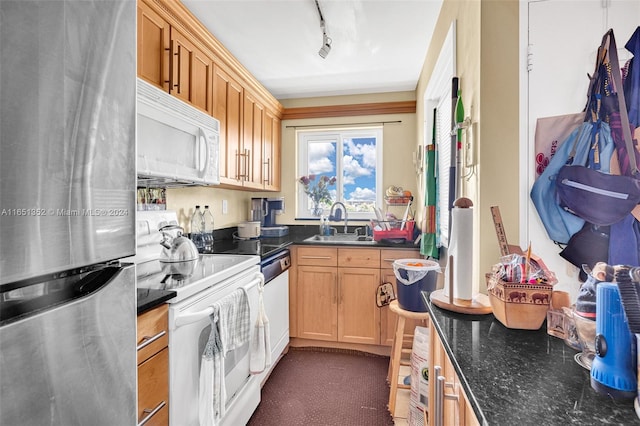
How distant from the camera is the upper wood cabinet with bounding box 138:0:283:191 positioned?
1.63 metres

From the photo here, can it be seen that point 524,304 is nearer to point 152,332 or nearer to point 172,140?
point 152,332

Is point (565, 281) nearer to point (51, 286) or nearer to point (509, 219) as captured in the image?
point (509, 219)

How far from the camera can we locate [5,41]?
526 millimetres

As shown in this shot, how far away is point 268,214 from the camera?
3.44 metres

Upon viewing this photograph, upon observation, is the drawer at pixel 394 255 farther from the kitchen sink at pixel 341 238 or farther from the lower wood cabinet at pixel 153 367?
the lower wood cabinet at pixel 153 367

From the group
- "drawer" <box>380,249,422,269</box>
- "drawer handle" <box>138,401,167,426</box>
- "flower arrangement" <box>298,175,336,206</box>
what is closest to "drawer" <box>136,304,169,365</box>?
"drawer handle" <box>138,401,167,426</box>

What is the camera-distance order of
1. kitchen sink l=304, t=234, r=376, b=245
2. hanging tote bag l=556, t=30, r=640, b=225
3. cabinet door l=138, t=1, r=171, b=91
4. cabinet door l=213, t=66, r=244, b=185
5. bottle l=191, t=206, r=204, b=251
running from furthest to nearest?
1. kitchen sink l=304, t=234, r=376, b=245
2. bottle l=191, t=206, r=204, b=251
3. cabinet door l=213, t=66, r=244, b=185
4. cabinet door l=138, t=1, r=171, b=91
5. hanging tote bag l=556, t=30, r=640, b=225

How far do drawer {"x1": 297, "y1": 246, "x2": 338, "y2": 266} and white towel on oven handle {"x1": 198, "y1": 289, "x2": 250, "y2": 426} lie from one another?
1.31 meters

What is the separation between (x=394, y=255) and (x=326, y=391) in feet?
3.88

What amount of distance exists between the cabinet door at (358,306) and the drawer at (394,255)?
10 centimetres

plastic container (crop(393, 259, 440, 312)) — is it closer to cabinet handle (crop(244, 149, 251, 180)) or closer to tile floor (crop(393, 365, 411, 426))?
tile floor (crop(393, 365, 411, 426))

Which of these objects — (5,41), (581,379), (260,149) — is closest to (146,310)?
(5,41)

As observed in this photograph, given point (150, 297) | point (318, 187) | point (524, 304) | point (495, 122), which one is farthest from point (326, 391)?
point (318, 187)

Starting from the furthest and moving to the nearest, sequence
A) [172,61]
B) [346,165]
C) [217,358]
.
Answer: [346,165] → [172,61] → [217,358]
